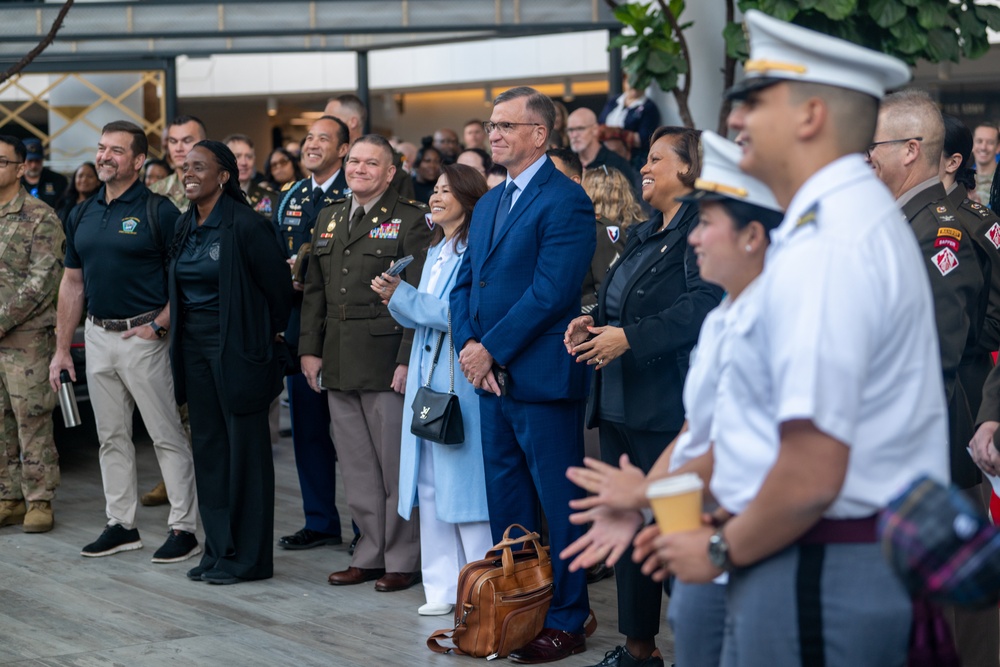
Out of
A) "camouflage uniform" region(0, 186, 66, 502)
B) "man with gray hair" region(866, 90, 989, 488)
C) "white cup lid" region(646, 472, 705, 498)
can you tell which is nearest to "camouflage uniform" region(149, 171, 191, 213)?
"camouflage uniform" region(0, 186, 66, 502)

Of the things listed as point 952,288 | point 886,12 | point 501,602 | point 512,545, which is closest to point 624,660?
point 501,602

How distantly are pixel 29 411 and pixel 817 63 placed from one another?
5297 mm

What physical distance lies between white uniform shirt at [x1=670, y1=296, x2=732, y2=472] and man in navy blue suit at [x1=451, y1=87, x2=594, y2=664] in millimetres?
2030

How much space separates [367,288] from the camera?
524 centimetres

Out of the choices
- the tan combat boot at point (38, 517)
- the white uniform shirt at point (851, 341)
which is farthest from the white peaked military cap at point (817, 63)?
the tan combat boot at point (38, 517)

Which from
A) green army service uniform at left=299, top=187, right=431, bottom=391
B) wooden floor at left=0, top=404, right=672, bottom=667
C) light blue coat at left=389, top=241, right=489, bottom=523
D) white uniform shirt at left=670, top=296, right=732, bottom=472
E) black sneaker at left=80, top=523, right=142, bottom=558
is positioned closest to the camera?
white uniform shirt at left=670, top=296, right=732, bottom=472

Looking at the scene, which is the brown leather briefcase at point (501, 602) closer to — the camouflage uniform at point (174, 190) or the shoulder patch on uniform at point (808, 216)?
the shoulder patch on uniform at point (808, 216)

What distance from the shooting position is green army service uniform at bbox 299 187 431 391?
523 cm

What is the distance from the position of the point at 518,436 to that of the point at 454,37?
276 inches

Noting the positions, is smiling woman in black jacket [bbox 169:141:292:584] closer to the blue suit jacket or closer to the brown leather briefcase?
the blue suit jacket

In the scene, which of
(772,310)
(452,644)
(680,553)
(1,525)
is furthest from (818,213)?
(1,525)

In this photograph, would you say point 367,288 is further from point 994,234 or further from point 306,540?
point 994,234

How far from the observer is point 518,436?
14.3 feet

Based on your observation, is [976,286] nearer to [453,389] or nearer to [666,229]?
[666,229]
